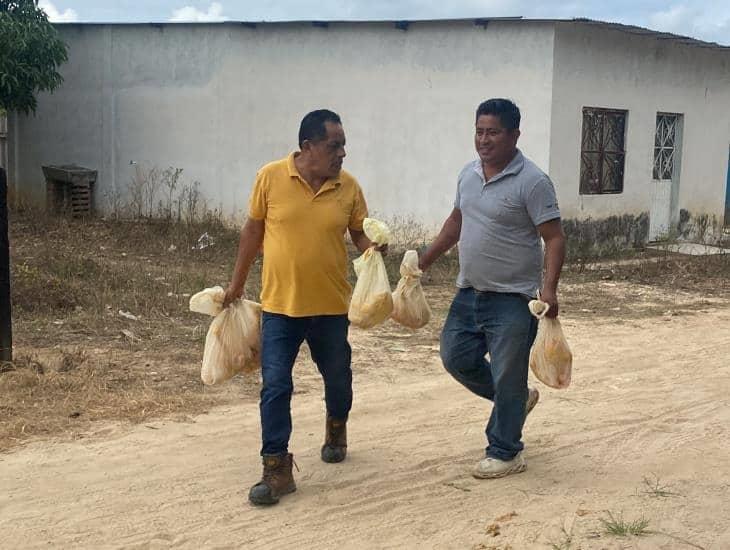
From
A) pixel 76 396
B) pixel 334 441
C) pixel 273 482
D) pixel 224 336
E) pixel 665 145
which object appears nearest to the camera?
pixel 273 482

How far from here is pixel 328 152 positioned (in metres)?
4.09

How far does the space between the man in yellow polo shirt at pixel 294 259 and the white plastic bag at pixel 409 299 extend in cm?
47

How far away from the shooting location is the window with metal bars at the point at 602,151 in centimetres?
1332

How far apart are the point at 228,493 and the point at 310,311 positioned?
92 cm

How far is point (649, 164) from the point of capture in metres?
14.6

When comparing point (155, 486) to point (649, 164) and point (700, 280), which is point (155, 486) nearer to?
point (700, 280)

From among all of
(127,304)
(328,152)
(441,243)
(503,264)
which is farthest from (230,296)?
(127,304)

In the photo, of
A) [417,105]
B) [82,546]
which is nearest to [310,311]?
[82,546]

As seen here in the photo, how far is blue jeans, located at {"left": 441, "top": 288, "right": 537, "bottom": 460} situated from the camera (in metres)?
4.24

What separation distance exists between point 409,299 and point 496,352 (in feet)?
1.94

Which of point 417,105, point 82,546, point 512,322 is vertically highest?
point 417,105

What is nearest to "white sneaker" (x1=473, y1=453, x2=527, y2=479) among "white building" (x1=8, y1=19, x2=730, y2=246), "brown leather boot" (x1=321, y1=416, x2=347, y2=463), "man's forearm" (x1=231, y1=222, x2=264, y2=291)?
"brown leather boot" (x1=321, y1=416, x2=347, y2=463)

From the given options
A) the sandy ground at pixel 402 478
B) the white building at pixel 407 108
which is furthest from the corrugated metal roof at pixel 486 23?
the sandy ground at pixel 402 478

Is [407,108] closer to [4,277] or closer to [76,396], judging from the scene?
[4,277]
